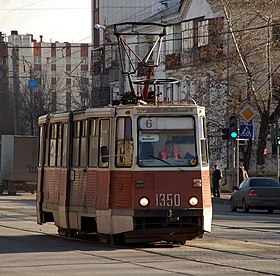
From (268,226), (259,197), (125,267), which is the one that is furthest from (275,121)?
(125,267)

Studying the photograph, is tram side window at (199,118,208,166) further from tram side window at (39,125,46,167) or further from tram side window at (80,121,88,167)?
tram side window at (39,125,46,167)

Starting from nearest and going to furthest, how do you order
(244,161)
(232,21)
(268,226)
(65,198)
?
(65,198)
(268,226)
(232,21)
(244,161)

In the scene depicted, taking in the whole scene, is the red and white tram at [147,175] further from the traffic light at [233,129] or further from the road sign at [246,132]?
the road sign at [246,132]

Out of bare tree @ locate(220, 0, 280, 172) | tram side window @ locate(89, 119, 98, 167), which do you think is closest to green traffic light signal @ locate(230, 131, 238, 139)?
bare tree @ locate(220, 0, 280, 172)

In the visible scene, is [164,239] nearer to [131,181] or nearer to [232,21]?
[131,181]

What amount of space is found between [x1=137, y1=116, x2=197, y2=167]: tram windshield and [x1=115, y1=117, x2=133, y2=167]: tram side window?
0.18 metres

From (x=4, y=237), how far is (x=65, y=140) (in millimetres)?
2791

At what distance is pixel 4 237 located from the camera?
22375 millimetres

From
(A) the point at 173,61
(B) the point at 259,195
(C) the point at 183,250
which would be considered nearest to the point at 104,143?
(C) the point at 183,250

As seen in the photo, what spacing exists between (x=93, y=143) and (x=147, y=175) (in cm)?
180

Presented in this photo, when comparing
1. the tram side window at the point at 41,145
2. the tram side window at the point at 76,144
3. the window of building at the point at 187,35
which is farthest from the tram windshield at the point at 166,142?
the window of building at the point at 187,35

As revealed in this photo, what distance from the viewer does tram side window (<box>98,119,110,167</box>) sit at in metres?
19.4

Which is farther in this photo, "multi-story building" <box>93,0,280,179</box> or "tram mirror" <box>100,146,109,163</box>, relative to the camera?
"multi-story building" <box>93,0,280,179</box>

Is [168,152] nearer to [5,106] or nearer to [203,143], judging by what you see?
[203,143]
